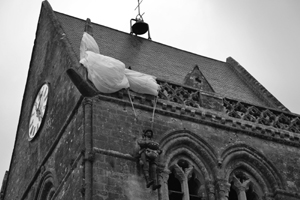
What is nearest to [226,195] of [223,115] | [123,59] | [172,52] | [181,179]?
[181,179]

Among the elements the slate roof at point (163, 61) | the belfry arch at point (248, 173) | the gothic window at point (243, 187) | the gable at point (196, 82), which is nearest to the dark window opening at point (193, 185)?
the belfry arch at point (248, 173)

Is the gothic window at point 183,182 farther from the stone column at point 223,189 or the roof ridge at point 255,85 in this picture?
the roof ridge at point 255,85

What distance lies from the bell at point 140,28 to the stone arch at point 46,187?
10.3 metres

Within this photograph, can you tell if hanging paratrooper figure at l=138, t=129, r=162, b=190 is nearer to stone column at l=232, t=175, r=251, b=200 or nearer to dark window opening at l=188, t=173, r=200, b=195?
dark window opening at l=188, t=173, r=200, b=195

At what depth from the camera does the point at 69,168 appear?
24.8 meters

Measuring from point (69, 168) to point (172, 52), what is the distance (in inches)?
394

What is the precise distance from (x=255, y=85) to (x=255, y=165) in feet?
21.9

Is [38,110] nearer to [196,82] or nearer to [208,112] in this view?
[196,82]

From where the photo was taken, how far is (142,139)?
24.9 metres

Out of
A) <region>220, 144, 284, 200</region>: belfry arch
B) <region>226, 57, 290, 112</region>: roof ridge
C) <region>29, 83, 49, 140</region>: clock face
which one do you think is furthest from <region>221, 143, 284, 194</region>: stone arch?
<region>29, 83, 49, 140</region>: clock face

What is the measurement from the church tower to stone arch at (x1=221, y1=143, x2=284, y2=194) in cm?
3

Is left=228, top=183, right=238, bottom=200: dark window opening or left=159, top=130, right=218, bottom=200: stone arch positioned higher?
left=159, top=130, right=218, bottom=200: stone arch

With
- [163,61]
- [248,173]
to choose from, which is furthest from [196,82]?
[163,61]

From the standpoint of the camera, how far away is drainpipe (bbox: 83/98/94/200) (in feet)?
75.7
